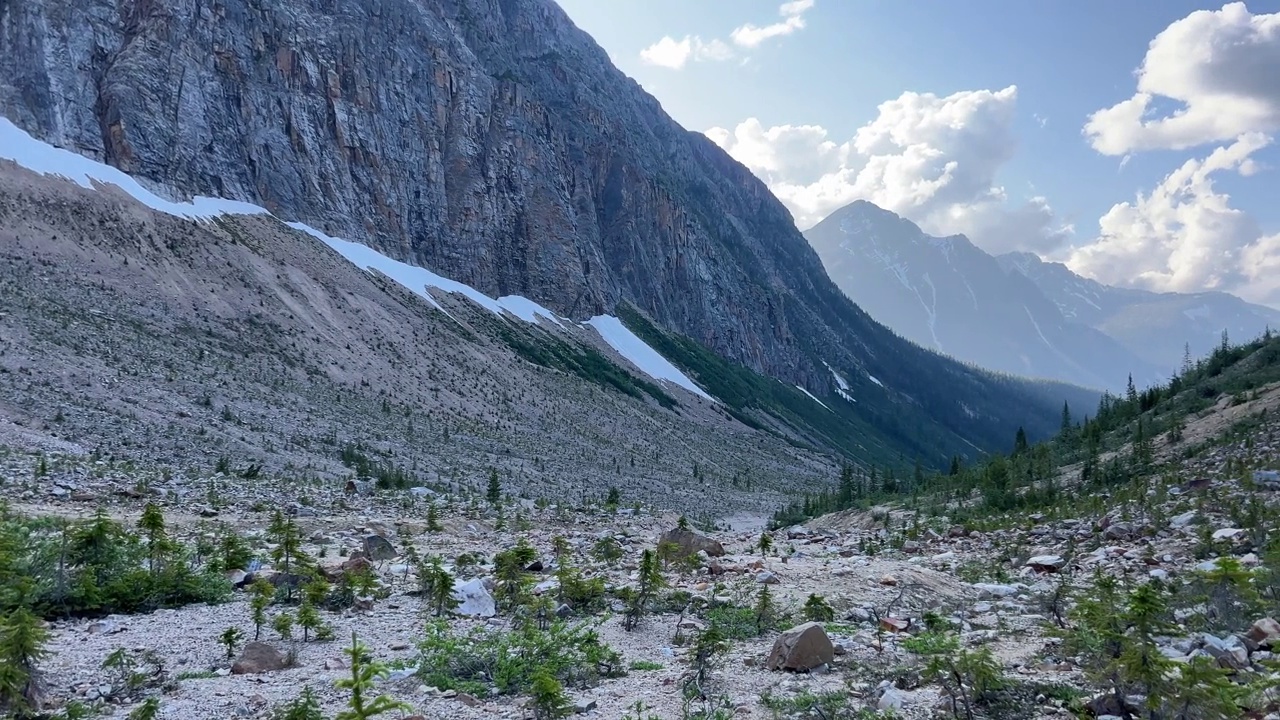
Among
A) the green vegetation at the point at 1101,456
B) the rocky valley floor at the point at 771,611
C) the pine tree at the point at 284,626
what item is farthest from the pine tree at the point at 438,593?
the green vegetation at the point at 1101,456

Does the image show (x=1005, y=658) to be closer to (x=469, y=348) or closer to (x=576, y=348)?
(x=469, y=348)

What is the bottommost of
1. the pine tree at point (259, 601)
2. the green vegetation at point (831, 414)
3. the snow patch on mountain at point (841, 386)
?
the pine tree at point (259, 601)

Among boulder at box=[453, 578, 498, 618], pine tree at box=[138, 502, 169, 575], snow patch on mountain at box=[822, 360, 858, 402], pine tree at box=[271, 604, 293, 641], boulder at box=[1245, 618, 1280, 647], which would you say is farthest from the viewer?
snow patch on mountain at box=[822, 360, 858, 402]

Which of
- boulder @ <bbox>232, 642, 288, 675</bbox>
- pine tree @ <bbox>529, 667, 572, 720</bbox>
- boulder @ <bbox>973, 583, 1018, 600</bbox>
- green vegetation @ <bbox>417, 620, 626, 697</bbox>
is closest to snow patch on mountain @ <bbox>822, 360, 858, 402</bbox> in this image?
boulder @ <bbox>973, 583, 1018, 600</bbox>

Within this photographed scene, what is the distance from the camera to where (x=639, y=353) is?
10488 cm

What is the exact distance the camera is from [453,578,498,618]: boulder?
10.5m

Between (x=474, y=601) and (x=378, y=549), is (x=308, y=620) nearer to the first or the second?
(x=474, y=601)

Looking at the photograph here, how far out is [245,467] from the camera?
2431 centimetres

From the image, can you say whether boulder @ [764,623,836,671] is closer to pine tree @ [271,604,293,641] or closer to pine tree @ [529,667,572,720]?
pine tree @ [529,667,572,720]

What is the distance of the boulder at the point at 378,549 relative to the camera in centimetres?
1380

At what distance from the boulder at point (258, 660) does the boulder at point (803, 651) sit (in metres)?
5.61

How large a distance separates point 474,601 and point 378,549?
4.31 metres

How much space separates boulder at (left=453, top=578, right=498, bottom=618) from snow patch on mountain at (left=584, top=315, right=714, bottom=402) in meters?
88.0

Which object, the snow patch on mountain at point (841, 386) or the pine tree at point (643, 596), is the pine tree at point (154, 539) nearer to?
the pine tree at point (643, 596)
